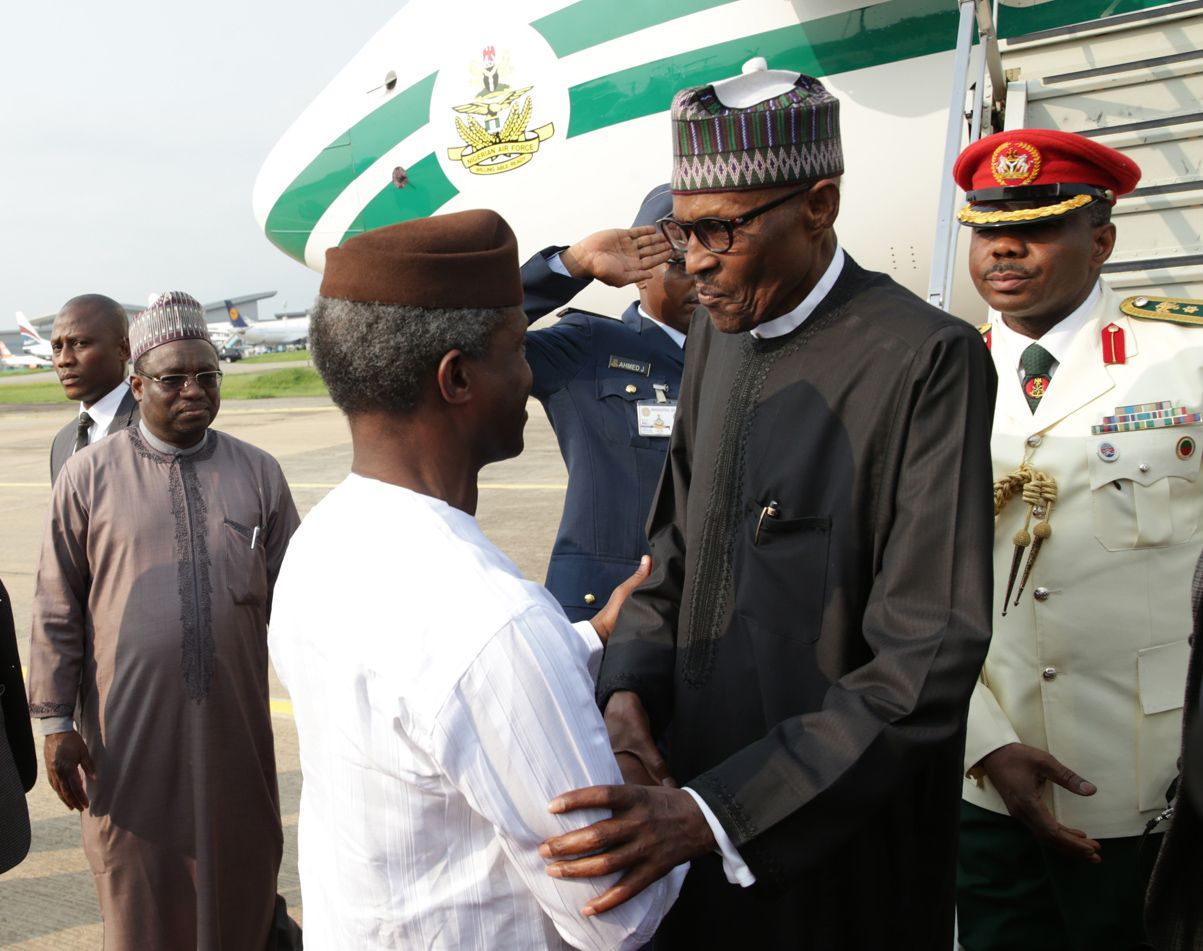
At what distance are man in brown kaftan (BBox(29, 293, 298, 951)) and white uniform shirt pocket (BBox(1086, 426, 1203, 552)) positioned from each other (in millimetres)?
2236

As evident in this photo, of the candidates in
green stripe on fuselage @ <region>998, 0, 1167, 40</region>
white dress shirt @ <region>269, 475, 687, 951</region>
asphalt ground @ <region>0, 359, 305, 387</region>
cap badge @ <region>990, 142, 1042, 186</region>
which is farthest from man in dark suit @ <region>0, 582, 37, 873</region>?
asphalt ground @ <region>0, 359, 305, 387</region>

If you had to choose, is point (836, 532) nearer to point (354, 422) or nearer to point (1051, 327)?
point (354, 422)

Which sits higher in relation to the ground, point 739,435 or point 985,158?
point 985,158

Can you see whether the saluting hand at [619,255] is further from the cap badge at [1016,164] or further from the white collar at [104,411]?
the white collar at [104,411]

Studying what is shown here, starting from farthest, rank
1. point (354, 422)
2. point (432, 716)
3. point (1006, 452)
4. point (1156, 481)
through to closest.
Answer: point (1006, 452) < point (1156, 481) < point (354, 422) < point (432, 716)

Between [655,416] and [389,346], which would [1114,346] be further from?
[389,346]

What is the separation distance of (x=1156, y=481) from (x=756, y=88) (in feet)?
4.07

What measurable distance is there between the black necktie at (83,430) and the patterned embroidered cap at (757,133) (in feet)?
9.21

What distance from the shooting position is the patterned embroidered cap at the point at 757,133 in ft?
5.50

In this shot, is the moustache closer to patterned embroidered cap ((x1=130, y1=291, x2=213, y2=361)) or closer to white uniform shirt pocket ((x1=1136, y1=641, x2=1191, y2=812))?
white uniform shirt pocket ((x1=1136, y1=641, x2=1191, y2=812))

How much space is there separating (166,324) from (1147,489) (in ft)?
8.87

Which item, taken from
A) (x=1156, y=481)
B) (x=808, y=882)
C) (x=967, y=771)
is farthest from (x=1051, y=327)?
(x=808, y=882)

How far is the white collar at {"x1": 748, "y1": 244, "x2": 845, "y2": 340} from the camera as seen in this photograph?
1829 mm

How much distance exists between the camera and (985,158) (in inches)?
102
